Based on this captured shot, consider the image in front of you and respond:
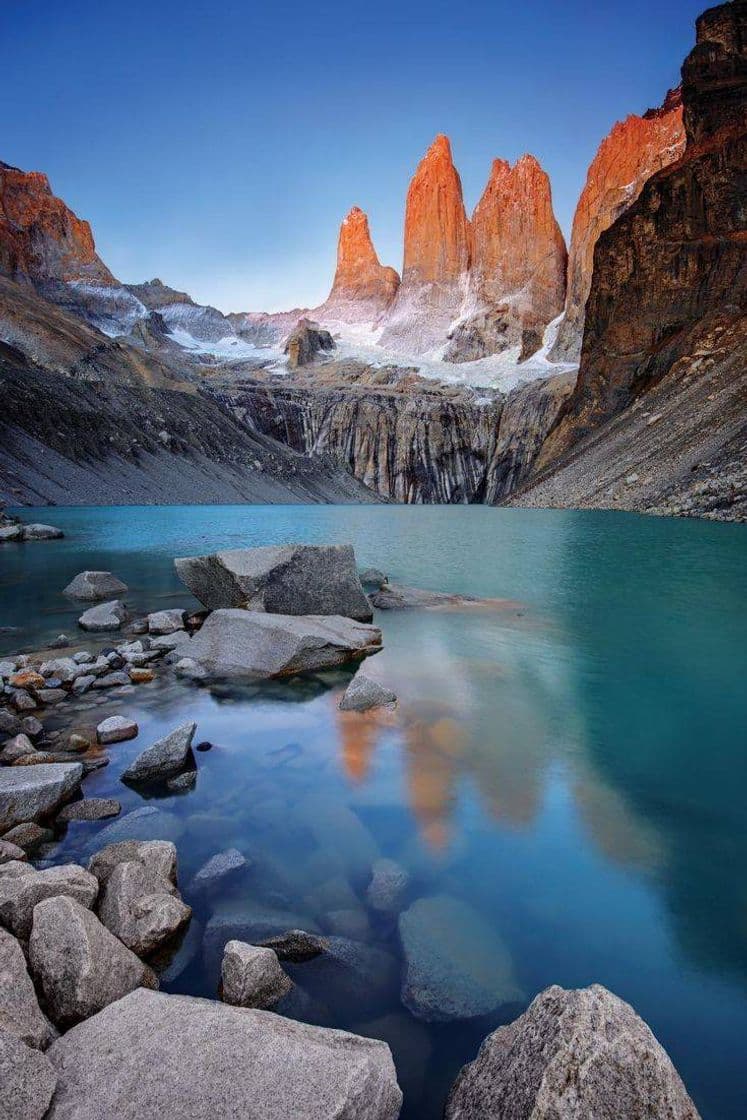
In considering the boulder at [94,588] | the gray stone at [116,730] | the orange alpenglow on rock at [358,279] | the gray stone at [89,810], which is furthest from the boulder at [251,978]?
the orange alpenglow on rock at [358,279]

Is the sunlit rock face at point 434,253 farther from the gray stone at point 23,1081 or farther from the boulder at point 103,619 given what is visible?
the gray stone at point 23,1081

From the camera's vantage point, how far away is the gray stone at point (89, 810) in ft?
15.5

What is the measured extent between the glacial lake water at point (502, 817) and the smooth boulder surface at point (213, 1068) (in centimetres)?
53

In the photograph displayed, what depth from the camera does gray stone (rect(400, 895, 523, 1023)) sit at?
10.1 feet

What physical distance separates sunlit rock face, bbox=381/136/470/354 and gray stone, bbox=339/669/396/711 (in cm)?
15467

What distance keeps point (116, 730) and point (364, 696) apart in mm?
2677

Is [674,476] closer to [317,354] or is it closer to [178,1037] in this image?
[178,1037]

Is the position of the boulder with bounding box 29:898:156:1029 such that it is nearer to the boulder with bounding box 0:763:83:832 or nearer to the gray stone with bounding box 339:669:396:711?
the boulder with bounding box 0:763:83:832

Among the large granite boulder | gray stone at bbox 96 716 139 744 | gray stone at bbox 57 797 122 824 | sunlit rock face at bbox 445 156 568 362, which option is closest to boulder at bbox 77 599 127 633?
the large granite boulder

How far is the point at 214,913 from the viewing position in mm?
3707

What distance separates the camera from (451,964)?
3307 millimetres

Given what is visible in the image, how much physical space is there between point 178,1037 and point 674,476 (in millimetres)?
41818

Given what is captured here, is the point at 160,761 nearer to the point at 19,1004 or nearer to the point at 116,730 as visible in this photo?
the point at 116,730

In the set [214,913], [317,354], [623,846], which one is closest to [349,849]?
[214,913]
